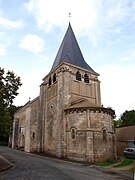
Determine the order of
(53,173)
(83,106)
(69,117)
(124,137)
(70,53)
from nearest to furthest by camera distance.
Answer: (53,173) → (83,106) → (69,117) → (70,53) → (124,137)

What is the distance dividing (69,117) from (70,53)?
10.6 metres

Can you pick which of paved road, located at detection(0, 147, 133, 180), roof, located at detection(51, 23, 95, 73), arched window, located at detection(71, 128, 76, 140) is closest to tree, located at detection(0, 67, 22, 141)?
paved road, located at detection(0, 147, 133, 180)

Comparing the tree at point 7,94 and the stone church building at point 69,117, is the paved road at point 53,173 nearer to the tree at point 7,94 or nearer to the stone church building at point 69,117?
the tree at point 7,94

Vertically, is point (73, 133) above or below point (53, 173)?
above

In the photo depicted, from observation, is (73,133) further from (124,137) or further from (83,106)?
(124,137)

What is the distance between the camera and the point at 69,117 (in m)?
24.2

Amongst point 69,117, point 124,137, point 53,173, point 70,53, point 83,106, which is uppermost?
point 70,53

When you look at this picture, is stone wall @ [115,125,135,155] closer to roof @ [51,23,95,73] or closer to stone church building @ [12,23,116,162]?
stone church building @ [12,23,116,162]

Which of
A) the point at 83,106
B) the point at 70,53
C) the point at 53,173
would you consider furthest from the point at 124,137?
the point at 53,173

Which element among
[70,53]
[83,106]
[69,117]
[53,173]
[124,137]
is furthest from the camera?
[124,137]

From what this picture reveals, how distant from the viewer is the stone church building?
22562mm

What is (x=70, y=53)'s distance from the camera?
1224 inches

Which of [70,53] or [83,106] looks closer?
[83,106]

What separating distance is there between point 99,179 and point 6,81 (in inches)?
324
